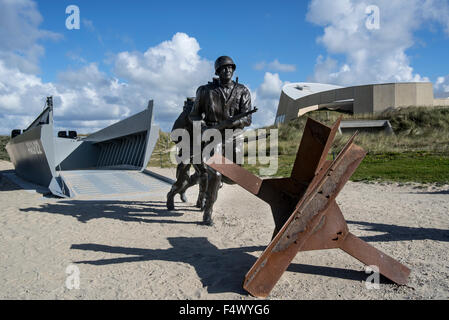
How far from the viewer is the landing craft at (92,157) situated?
9539mm

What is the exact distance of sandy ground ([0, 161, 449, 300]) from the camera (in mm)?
2992

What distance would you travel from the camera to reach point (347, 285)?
3041 millimetres

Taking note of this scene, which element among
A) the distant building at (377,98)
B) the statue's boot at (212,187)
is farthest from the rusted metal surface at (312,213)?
the distant building at (377,98)

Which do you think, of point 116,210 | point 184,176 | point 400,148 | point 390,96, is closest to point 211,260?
point 184,176

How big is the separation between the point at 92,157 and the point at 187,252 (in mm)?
15771

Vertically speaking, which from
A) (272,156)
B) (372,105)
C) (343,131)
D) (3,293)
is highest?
(372,105)

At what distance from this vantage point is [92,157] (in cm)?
1834

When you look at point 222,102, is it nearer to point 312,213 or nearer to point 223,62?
point 223,62

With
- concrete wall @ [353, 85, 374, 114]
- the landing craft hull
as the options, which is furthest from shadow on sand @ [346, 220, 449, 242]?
concrete wall @ [353, 85, 374, 114]

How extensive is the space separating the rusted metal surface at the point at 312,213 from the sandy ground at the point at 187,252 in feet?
0.73

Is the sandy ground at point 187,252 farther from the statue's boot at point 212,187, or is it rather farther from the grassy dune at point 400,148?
the grassy dune at point 400,148

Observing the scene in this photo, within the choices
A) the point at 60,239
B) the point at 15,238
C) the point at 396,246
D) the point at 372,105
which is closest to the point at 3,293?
the point at 60,239

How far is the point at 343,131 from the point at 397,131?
372 centimetres
